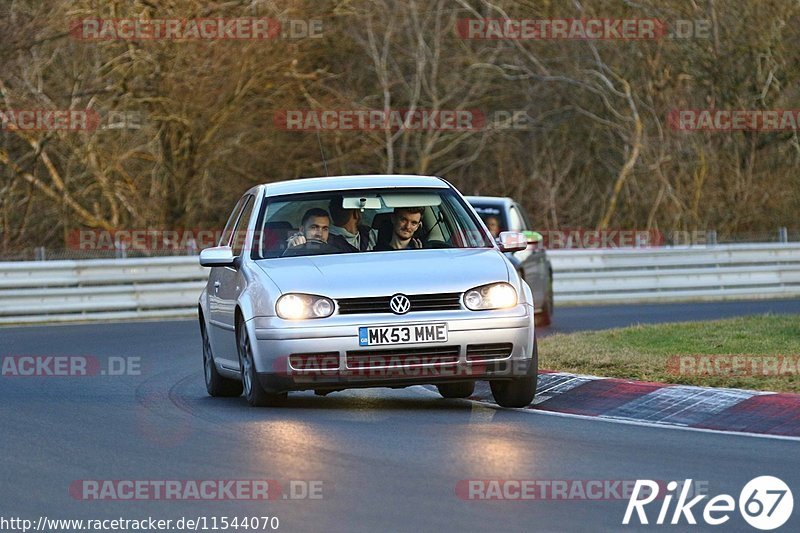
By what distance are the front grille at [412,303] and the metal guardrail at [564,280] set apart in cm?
1523

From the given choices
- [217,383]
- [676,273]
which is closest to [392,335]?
[217,383]

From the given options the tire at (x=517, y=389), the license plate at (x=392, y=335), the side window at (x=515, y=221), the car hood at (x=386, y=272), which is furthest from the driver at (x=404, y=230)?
the side window at (x=515, y=221)

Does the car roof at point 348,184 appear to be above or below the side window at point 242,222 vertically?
above

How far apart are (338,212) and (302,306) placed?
1451 millimetres

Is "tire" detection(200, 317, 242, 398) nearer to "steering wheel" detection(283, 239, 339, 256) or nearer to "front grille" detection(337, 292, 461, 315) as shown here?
"steering wheel" detection(283, 239, 339, 256)

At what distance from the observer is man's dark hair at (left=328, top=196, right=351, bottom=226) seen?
12.2 metres

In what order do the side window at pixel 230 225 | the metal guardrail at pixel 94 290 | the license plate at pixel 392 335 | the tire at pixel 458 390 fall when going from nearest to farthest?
the license plate at pixel 392 335, the tire at pixel 458 390, the side window at pixel 230 225, the metal guardrail at pixel 94 290

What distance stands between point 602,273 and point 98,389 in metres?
15.8

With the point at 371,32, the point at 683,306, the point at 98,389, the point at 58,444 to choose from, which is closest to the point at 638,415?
the point at 58,444

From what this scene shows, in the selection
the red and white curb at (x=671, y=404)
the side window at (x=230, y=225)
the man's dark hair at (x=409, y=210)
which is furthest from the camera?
the side window at (x=230, y=225)

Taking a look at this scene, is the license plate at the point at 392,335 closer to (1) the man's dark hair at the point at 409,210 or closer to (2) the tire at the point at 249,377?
(2) the tire at the point at 249,377

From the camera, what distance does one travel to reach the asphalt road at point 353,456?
7363 millimetres

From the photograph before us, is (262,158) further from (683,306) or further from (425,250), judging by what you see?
(425,250)

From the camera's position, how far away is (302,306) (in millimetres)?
10930
